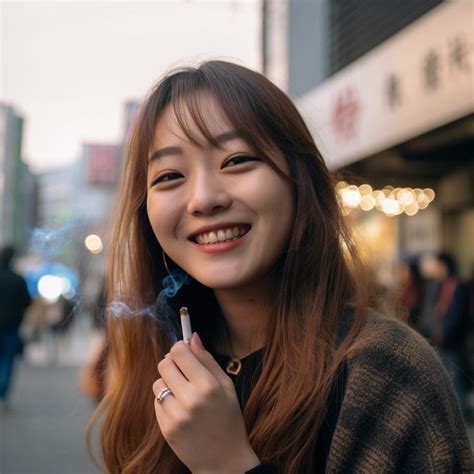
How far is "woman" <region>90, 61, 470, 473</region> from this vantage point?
1.27 m

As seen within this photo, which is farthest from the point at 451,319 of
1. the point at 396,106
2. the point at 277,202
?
the point at 277,202

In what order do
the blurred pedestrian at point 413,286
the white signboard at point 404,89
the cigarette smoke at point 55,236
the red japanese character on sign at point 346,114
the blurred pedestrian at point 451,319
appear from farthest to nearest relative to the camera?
the blurred pedestrian at point 413,286
the red japanese character on sign at point 346,114
the blurred pedestrian at point 451,319
the white signboard at point 404,89
the cigarette smoke at point 55,236

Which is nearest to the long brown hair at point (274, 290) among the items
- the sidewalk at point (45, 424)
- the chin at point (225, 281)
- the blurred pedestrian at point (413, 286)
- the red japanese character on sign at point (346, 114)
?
the chin at point (225, 281)

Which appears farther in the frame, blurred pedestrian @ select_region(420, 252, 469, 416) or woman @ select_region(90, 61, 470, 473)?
blurred pedestrian @ select_region(420, 252, 469, 416)

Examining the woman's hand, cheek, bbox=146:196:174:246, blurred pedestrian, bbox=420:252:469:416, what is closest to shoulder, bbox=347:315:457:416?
the woman's hand

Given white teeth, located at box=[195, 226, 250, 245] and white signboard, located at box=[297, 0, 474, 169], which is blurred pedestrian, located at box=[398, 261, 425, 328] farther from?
white teeth, located at box=[195, 226, 250, 245]

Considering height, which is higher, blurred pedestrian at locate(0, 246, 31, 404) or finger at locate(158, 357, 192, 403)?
finger at locate(158, 357, 192, 403)

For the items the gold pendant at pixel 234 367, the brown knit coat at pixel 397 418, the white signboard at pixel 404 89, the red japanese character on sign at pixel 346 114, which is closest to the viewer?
the brown knit coat at pixel 397 418

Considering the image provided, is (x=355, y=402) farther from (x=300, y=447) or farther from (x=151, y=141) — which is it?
(x=151, y=141)

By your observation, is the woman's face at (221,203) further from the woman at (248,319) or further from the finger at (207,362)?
the finger at (207,362)

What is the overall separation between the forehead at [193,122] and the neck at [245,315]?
1.14 ft

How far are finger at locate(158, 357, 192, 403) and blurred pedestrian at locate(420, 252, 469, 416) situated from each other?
578 centimetres

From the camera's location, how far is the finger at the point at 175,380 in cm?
132

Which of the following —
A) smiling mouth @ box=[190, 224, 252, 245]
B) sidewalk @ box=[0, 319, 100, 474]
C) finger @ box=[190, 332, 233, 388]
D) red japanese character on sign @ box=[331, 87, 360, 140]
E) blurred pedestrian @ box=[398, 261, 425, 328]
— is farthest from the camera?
blurred pedestrian @ box=[398, 261, 425, 328]
